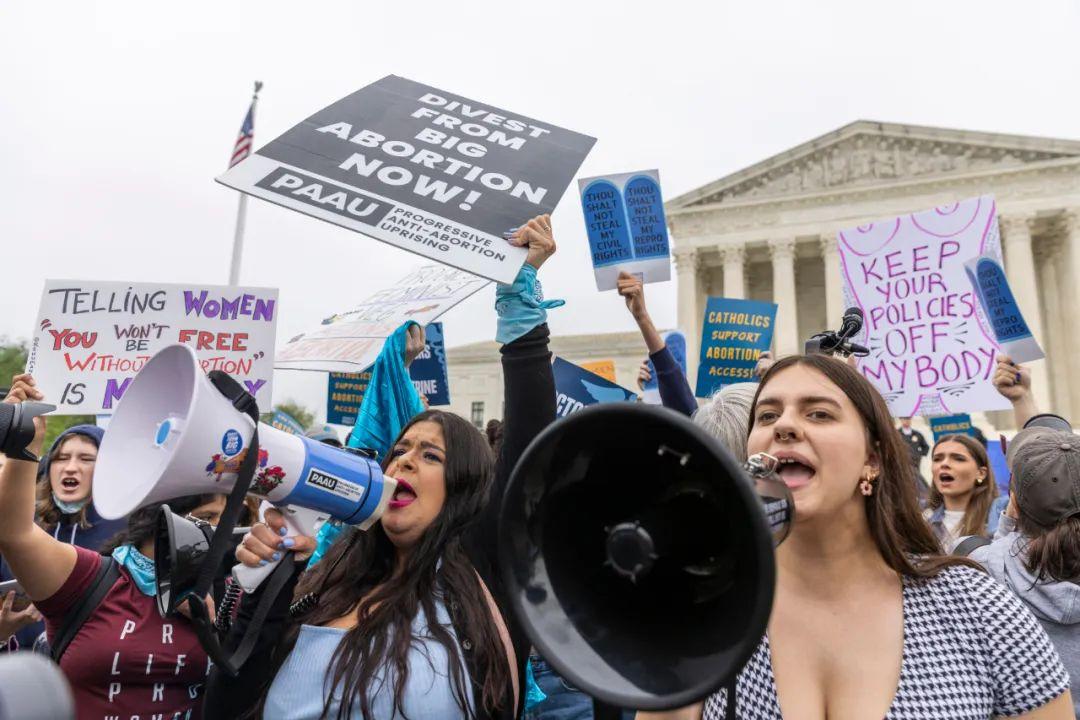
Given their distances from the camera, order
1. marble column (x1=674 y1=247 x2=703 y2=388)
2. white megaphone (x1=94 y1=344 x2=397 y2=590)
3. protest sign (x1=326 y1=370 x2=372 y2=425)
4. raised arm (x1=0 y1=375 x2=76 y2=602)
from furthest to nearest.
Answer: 1. marble column (x1=674 y1=247 x2=703 y2=388)
2. protest sign (x1=326 y1=370 x2=372 y2=425)
3. raised arm (x1=0 y1=375 x2=76 y2=602)
4. white megaphone (x1=94 y1=344 x2=397 y2=590)

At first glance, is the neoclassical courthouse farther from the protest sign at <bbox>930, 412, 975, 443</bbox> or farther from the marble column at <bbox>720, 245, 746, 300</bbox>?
the protest sign at <bbox>930, 412, 975, 443</bbox>

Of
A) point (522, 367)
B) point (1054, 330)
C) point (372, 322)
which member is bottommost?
point (522, 367)

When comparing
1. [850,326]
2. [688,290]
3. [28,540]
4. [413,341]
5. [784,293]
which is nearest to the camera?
[28,540]

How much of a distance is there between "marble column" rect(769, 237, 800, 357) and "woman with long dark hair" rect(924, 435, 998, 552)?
2881 cm

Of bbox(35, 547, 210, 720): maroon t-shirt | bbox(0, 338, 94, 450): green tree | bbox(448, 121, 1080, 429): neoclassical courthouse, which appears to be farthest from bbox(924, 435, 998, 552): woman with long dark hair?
bbox(0, 338, 94, 450): green tree

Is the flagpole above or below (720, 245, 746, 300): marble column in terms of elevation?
below

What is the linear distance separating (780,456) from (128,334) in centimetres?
501

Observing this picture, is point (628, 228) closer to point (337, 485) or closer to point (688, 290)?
point (337, 485)

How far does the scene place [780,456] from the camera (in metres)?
1.83

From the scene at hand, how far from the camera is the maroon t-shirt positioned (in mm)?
2549

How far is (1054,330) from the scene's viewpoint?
34.8 m

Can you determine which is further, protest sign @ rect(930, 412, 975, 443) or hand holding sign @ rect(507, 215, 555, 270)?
protest sign @ rect(930, 412, 975, 443)

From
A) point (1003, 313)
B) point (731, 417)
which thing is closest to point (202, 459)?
point (731, 417)

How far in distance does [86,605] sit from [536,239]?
203 cm
